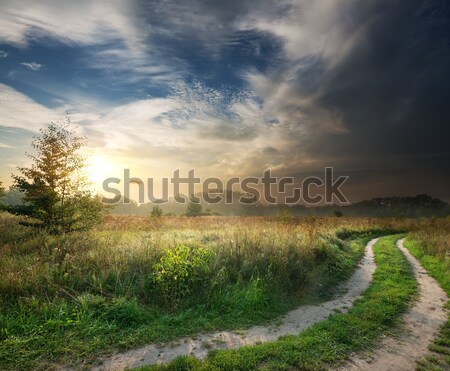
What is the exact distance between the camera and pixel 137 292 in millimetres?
7484

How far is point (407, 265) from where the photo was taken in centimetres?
1290

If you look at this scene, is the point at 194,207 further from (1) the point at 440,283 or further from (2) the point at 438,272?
(1) the point at 440,283

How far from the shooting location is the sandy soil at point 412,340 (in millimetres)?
4934

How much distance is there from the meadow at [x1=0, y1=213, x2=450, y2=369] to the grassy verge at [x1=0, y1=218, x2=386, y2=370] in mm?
24

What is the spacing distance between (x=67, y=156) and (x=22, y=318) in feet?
33.1

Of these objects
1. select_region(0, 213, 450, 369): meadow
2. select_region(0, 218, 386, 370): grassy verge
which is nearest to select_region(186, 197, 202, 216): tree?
select_region(0, 213, 450, 369): meadow

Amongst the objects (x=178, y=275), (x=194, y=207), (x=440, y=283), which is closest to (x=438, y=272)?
(x=440, y=283)

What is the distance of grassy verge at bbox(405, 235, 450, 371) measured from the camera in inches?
197

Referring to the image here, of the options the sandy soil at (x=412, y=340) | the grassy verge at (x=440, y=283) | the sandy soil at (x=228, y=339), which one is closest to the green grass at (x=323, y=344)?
the sandy soil at (x=412, y=340)

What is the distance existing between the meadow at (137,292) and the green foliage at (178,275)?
1.1 inches

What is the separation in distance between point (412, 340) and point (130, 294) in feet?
21.2

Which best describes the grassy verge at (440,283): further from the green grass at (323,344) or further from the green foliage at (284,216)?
the green foliage at (284,216)

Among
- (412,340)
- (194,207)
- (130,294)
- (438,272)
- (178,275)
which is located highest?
(194,207)

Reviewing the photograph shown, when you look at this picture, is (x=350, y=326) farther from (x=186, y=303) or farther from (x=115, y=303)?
(x=115, y=303)
